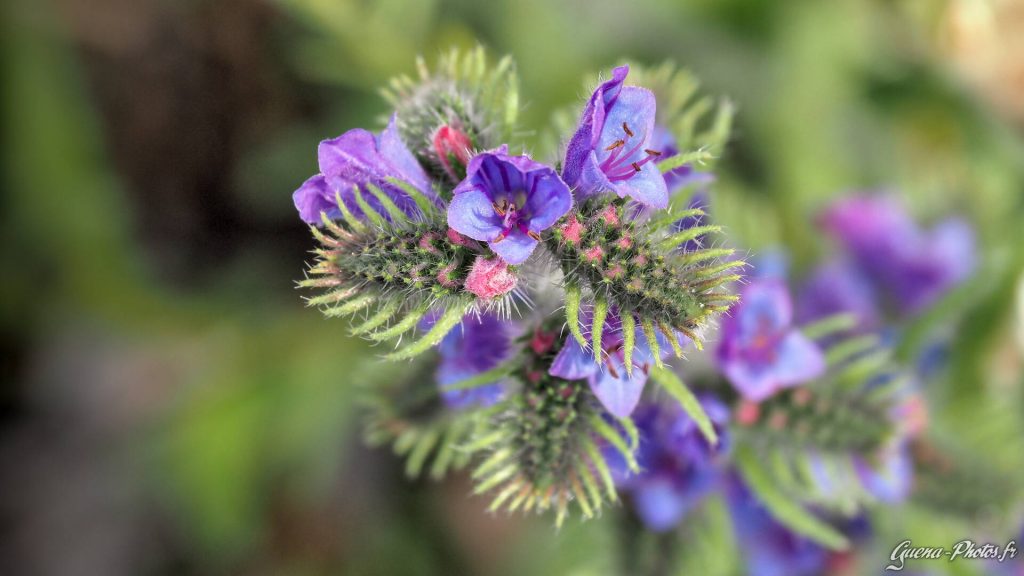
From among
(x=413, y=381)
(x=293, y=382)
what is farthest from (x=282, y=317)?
(x=413, y=381)

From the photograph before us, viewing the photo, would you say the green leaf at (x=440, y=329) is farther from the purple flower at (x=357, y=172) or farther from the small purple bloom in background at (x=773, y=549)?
the small purple bloom in background at (x=773, y=549)

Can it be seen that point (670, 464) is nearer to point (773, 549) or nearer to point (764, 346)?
point (764, 346)

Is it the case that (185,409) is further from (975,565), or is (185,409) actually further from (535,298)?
(975,565)

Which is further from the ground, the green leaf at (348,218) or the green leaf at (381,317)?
the green leaf at (348,218)

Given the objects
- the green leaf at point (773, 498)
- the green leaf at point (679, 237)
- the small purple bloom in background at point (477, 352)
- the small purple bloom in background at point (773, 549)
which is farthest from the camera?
the small purple bloom in background at point (773, 549)

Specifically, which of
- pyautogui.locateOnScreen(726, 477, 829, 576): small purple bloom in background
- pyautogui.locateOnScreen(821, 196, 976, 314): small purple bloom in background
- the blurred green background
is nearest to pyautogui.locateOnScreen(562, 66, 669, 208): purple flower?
pyautogui.locateOnScreen(726, 477, 829, 576): small purple bloom in background

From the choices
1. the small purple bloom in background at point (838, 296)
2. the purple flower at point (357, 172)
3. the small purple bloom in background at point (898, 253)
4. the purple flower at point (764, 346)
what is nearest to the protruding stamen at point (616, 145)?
the purple flower at point (357, 172)
